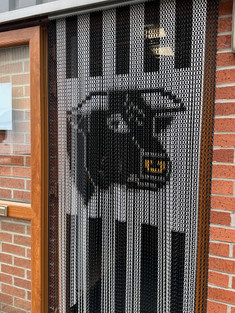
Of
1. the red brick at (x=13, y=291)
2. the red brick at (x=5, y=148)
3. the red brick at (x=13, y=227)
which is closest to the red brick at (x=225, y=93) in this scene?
the red brick at (x=5, y=148)

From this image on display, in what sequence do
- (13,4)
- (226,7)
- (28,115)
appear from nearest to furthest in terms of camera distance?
(226,7) < (13,4) < (28,115)

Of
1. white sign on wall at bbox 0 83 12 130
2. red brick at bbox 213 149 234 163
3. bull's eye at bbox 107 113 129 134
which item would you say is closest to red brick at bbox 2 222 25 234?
white sign on wall at bbox 0 83 12 130

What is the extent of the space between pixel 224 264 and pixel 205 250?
0.37ft

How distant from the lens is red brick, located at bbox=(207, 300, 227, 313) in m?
1.45

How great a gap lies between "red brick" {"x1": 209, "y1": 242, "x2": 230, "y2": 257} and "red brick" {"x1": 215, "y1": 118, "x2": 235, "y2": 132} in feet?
1.96

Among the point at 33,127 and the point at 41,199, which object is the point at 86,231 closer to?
the point at 41,199

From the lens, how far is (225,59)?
137 cm

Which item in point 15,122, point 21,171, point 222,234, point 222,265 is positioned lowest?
point 222,265

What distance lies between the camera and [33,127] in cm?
182

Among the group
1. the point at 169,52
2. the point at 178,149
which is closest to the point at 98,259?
the point at 178,149

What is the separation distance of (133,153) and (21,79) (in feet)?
3.20

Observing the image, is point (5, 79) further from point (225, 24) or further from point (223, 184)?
point (223, 184)

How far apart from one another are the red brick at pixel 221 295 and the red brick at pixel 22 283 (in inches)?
49.4

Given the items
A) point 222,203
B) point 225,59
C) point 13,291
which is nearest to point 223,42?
point 225,59
